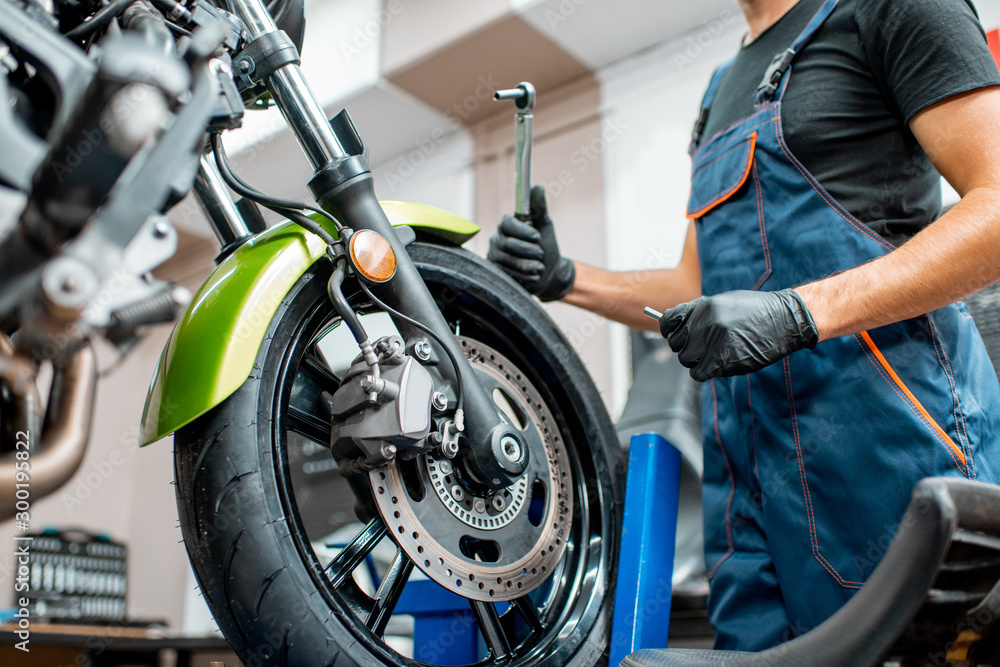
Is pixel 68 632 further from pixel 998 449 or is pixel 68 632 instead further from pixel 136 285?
pixel 998 449

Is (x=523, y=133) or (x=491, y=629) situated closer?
(x=491, y=629)

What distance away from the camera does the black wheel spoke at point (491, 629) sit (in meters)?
0.86

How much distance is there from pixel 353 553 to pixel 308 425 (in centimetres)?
15

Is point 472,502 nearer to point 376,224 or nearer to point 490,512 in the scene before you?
point 490,512

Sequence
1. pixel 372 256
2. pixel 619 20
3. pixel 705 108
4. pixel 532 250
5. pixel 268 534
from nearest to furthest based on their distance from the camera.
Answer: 1. pixel 268 534
2. pixel 372 256
3. pixel 532 250
4. pixel 705 108
5. pixel 619 20

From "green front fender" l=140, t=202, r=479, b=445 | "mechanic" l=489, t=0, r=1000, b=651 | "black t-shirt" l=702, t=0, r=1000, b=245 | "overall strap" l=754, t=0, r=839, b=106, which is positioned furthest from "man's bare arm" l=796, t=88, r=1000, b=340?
"green front fender" l=140, t=202, r=479, b=445

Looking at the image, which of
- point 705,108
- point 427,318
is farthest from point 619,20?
point 427,318

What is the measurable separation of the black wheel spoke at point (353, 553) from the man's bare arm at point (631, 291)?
2.12 feet

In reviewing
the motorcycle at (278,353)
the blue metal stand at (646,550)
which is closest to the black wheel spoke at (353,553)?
the motorcycle at (278,353)

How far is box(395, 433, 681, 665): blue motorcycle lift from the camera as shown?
0.91 meters

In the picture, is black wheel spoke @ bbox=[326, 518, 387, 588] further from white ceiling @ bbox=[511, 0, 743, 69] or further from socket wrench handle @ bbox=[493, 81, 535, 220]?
white ceiling @ bbox=[511, 0, 743, 69]

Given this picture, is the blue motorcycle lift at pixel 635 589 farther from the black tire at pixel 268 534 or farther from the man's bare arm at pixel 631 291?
the man's bare arm at pixel 631 291

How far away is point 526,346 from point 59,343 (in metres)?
0.62

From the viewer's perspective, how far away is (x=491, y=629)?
866mm
